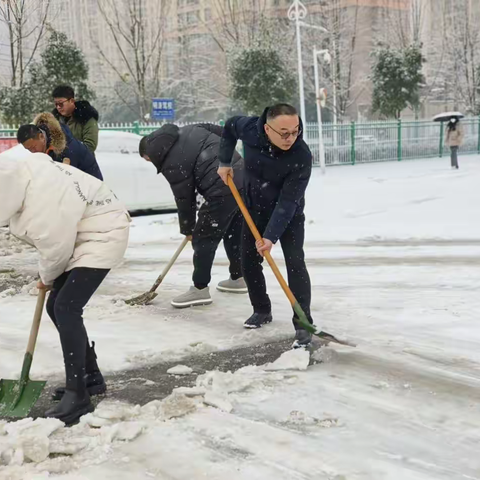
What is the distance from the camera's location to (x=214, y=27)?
93.5ft

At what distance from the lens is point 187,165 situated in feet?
15.9

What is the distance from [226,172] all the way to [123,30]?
21.6 meters

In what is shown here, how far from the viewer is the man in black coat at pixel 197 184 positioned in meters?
4.85

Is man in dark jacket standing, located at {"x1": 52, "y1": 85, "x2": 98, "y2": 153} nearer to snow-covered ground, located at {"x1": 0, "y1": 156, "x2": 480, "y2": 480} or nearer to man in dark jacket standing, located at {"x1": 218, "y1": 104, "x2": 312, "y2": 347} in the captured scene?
snow-covered ground, located at {"x1": 0, "y1": 156, "x2": 480, "y2": 480}

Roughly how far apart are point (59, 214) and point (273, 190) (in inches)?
67.5

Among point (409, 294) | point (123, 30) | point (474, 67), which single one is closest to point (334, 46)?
point (474, 67)

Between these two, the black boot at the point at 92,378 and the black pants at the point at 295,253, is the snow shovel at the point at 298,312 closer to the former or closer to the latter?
the black pants at the point at 295,253

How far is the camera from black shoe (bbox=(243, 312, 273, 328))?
4517 mm

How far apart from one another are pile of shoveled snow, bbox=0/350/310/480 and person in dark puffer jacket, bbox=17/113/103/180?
7.41ft

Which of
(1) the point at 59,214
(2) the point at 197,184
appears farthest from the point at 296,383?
(2) the point at 197,184

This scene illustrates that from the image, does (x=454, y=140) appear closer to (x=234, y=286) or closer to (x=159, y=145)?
(x=234, y=286)

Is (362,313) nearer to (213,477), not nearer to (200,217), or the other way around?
(200,217)

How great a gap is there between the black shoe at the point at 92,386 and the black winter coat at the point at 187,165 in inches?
73.3

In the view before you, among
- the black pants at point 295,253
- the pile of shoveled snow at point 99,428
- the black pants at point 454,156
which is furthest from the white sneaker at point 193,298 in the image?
the black pants at point 454,156
